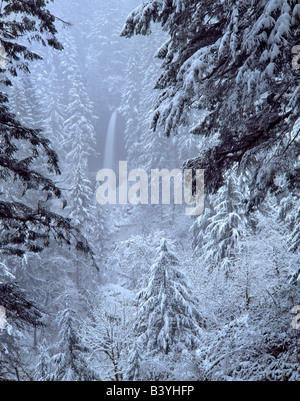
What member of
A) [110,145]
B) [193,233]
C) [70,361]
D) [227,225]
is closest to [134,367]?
[70,361]

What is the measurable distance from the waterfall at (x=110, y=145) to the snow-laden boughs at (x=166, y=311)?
37.2 m

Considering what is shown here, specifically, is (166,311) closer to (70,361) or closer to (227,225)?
(70,361)

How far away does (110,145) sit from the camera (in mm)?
49500

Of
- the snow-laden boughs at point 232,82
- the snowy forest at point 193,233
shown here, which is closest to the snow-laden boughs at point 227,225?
the snowy forest at point 193,233

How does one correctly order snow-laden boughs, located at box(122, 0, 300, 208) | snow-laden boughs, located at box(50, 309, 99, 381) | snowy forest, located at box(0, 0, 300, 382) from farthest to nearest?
snow-laden boughs, located at box(50, 309, 99, 381)
snowy forest, located at box(0, 0, 300, 382)
snow-laden boughs, located at box(122, 0, 300, 208)

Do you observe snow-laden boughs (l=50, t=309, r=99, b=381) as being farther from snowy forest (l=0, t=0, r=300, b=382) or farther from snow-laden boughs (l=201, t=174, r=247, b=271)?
snow-laden boughs (l=201, t=174, r=247, b=271)

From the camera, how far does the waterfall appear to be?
48.1 meters

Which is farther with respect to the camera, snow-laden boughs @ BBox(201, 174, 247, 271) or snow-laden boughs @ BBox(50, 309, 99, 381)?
snow-laden boughs @ BBox(201, 174, 247, 271)

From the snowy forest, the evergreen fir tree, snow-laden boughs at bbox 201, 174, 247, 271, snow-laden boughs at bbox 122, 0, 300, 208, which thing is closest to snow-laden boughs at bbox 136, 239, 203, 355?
the snowy forest

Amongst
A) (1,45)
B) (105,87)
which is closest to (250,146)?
A: (1,45)

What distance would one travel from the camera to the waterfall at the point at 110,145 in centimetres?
4812

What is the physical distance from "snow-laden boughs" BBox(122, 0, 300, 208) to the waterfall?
42598mm

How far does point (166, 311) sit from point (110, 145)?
4146 centimetres
